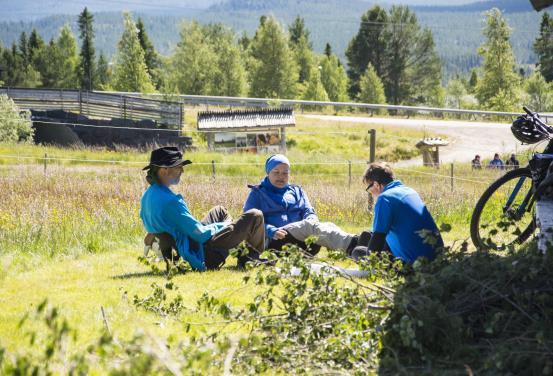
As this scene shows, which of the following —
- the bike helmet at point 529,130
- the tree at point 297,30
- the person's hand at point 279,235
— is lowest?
the person's hand at point 279,235

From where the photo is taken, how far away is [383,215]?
6.69m

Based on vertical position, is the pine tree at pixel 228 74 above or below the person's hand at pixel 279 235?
above

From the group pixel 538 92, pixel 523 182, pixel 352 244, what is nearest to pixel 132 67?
pixel 538 92

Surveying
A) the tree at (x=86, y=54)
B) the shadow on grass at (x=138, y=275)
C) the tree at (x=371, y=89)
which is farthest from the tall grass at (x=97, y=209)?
the tree at (x=86, y=54)

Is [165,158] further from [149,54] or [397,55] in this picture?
[397,55]

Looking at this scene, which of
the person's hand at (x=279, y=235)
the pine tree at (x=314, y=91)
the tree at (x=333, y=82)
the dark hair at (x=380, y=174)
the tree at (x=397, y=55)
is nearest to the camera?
the dark hair at (x=380, y=174)

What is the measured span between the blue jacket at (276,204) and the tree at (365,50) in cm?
6434

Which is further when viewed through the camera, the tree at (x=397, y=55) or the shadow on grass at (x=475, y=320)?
the tree at (x=397, y=55)

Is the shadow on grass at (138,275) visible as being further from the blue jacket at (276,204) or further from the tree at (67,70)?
the tree at (67,70)

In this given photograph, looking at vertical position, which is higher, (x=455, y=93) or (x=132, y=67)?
(x=132, y=67)

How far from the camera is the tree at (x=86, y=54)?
215 ft

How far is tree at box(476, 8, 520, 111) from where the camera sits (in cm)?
5328

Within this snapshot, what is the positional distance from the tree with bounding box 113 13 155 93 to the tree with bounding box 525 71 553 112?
29.0 metres

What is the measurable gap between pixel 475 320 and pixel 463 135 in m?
36.7
